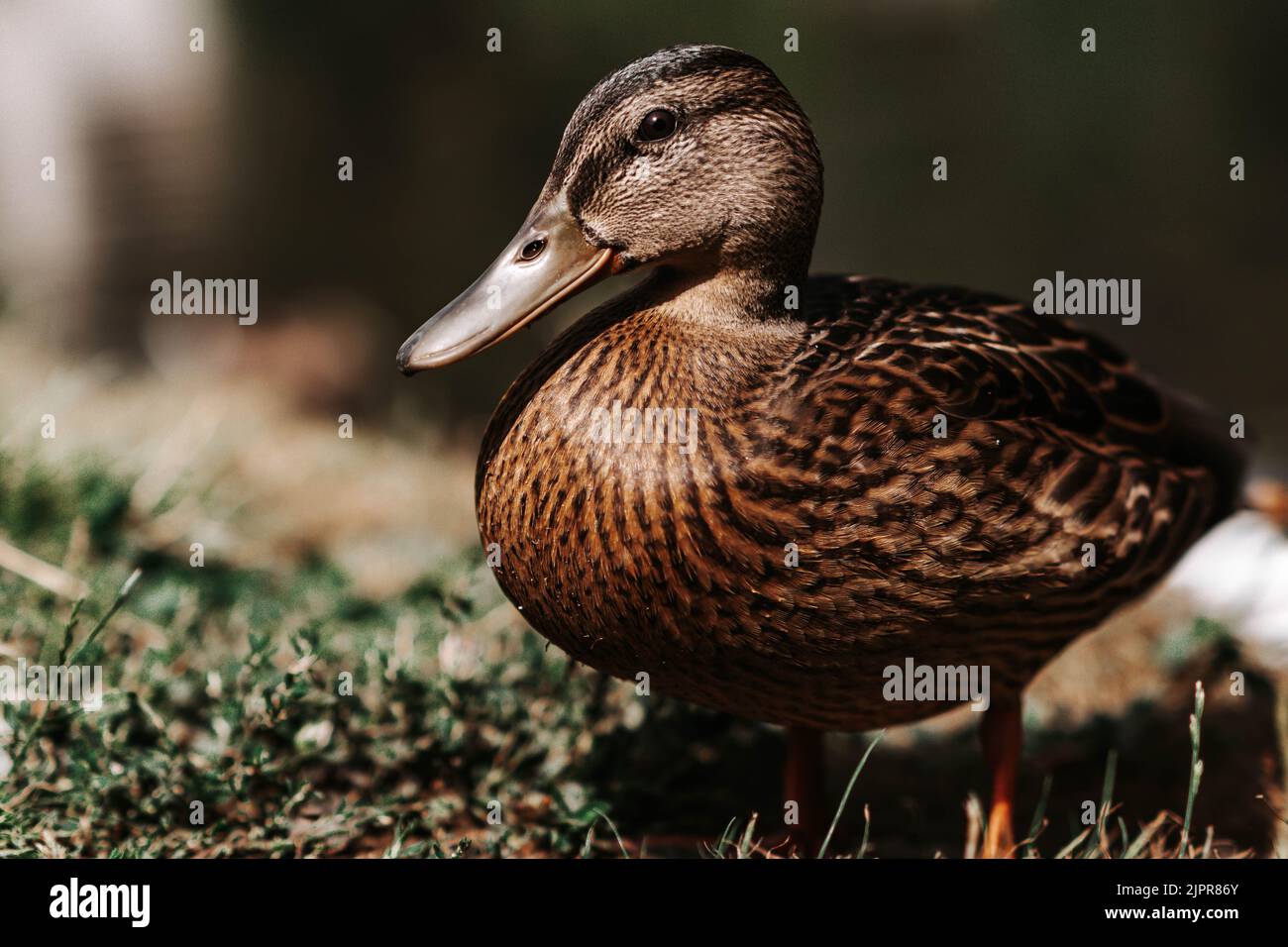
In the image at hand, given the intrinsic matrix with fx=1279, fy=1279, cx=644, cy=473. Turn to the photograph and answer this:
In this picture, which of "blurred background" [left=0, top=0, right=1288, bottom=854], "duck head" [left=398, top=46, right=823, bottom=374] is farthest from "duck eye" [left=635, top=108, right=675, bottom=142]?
"blurred background" [left=0, top=0, right=1288, bottom=854]

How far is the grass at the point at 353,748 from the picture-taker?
2.82 meters

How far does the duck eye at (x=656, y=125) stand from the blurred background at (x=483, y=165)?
3.77 metres

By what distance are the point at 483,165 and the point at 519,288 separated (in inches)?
208

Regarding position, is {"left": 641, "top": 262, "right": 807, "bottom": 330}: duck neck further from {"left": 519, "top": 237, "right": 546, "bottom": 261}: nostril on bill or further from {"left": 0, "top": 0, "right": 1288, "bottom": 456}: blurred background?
{"left": 0, "top": 0, "right": 1288, "bottom": 456}: blurred background

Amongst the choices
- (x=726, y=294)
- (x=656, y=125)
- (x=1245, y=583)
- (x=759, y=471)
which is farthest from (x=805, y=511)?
(x=1245, y=583)

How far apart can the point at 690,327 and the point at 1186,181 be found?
6057 millimetres

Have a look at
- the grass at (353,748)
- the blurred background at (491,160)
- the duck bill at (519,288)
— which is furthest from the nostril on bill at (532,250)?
the blurred background at (491,160)

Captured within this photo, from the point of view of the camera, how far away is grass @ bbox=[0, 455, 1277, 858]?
9.24 ft

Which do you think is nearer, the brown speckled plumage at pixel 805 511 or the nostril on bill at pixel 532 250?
the brown speckled plumage at pixel 805 511

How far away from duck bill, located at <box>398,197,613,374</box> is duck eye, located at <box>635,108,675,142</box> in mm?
213

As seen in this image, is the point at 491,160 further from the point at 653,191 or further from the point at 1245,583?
the point at 653,191

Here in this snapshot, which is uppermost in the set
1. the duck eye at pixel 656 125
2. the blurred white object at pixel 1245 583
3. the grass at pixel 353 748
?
the duck eye at pixel 656 125

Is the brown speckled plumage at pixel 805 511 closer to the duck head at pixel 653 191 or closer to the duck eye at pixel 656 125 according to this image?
the duck head at pixel 653 191

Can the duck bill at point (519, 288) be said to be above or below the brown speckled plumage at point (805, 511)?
above
